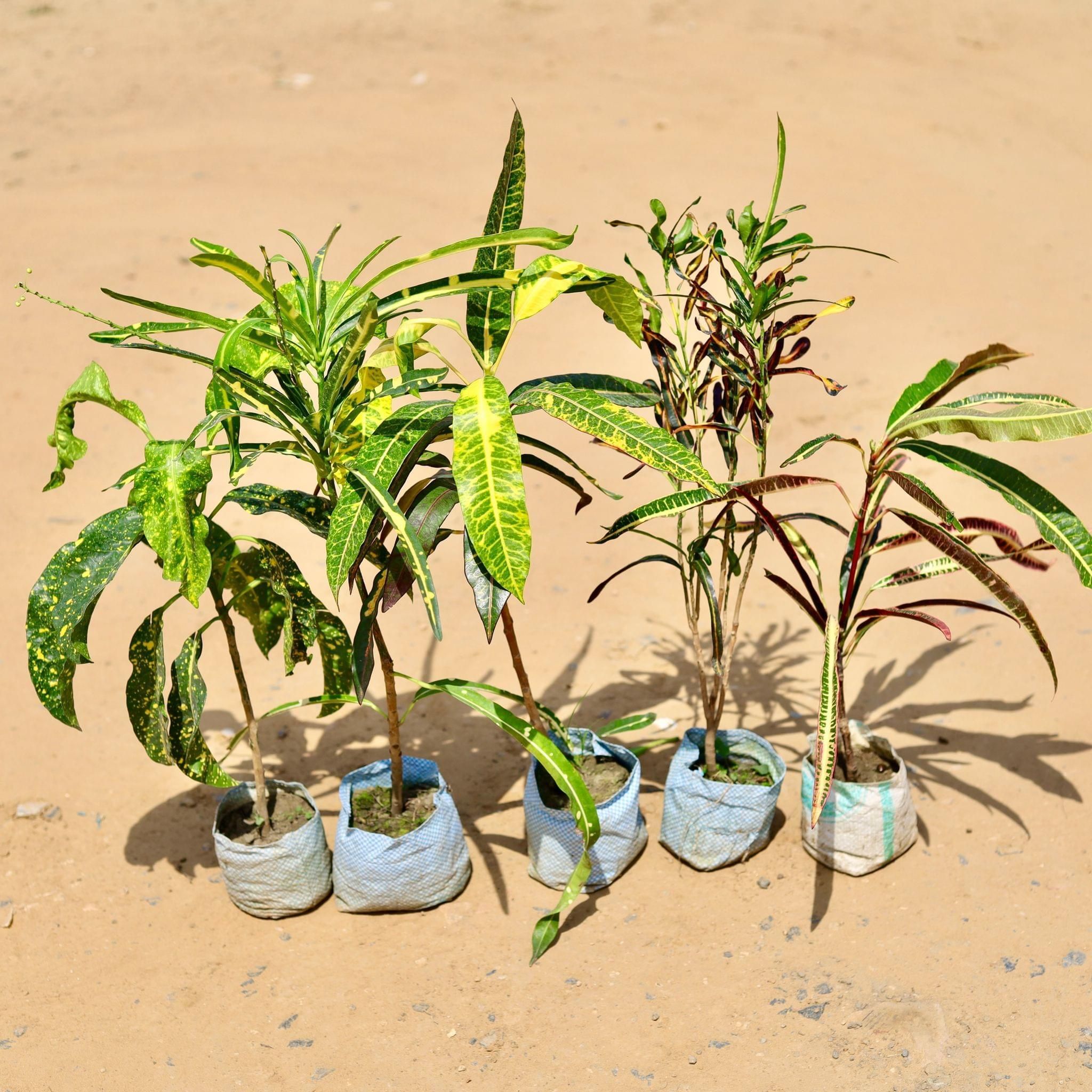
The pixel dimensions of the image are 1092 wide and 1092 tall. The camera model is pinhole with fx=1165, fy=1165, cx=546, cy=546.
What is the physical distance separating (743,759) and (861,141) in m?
4.26

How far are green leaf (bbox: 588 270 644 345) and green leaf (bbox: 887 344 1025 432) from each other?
0.47m

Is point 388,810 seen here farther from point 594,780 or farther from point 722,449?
point 722,449

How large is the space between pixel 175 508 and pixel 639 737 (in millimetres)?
1347

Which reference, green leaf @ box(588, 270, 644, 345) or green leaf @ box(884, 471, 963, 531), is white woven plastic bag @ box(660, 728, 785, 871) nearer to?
green leaf @ box(884, 471, 963, 531)

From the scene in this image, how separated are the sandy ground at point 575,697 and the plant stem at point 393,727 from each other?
242mm

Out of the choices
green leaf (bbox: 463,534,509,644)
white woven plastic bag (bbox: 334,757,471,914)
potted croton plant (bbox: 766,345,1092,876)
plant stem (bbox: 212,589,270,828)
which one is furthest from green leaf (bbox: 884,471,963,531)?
plant stem (bbox: 212,589,270,828)

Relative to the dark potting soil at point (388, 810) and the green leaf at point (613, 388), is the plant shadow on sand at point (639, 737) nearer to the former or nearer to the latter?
the dark potting soil at point (388, 810)

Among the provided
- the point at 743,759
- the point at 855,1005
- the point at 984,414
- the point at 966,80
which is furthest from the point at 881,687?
the point at 966,80

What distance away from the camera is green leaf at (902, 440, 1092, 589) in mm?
1873

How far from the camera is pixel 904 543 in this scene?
2.24m

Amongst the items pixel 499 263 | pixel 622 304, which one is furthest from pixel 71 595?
pixel 622 304

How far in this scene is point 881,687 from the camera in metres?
2.87

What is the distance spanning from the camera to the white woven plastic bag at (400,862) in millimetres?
2203

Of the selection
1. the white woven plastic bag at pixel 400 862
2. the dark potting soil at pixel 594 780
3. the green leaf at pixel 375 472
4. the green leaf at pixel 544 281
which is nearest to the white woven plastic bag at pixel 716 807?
the dark potting soil at pixel 594 780
